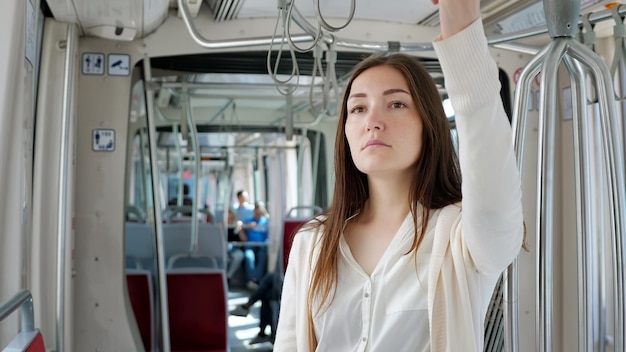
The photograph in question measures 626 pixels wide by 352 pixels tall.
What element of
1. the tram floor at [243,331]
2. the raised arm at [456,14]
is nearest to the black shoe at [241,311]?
the tram floor at [243,331]

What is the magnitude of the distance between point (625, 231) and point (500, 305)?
0.48m

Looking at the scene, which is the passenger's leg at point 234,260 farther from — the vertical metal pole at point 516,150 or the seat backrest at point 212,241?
the vertical metal pole at point 516,150

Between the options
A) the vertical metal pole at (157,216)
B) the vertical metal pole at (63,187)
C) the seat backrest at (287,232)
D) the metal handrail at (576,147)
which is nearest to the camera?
the metal handrail at (576,147)

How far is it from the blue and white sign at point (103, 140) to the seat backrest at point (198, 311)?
1.87 m

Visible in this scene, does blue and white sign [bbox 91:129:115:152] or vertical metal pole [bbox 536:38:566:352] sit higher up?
blue and white sign [bbox 91:129:115:152]

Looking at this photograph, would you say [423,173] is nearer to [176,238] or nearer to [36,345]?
[36,345]

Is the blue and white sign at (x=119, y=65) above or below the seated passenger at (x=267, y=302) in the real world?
above

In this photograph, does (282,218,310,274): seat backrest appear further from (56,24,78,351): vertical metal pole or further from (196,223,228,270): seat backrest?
(56,24,78,351): vertical metal pole

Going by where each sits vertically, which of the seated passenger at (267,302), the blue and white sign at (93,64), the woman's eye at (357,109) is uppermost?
the blue and white sign at (93,64)

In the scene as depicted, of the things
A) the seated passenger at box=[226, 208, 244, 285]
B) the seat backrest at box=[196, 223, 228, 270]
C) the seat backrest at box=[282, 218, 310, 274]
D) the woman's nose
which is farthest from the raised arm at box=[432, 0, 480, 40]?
the seated passenger at box=[226, 208, 244, 285]

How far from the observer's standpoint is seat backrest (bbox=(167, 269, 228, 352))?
15.8ft

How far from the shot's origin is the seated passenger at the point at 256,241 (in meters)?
9.99

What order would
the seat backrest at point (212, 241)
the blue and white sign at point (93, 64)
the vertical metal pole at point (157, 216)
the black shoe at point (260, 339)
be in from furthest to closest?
the black shoe at point (260, 339), the seat backrest at point (212, 241), the vertical metal pole at point (157, 216), the blue and white sign at point (93, 64)

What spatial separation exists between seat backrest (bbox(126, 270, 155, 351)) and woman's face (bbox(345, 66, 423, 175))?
3.85 metres
